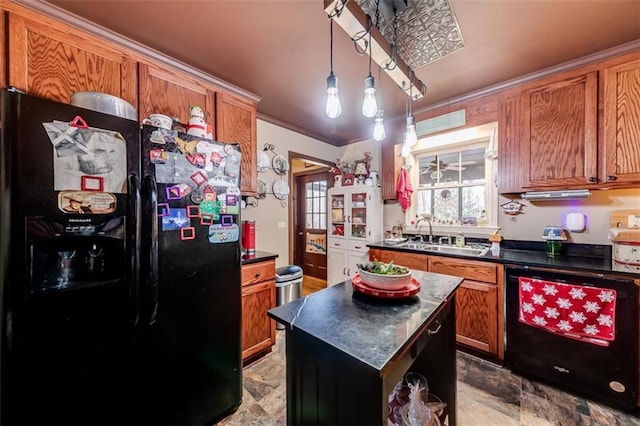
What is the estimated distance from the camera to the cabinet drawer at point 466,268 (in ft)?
6.85

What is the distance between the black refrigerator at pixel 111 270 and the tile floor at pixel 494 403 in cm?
25

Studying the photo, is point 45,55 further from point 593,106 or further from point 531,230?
point 531,230

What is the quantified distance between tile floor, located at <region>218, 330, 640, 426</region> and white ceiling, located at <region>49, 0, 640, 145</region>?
249 centimetres

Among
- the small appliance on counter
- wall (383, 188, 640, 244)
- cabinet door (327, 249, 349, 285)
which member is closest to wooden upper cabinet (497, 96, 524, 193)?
wall (383, 188, 640, 244)

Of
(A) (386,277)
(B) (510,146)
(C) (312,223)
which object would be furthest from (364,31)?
(C) (312,223)

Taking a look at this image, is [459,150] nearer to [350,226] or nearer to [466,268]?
[466,268]

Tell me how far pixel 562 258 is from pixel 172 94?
340 centimetres

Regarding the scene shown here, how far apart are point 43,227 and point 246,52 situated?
1.65m

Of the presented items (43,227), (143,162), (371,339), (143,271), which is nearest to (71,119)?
(143,162)

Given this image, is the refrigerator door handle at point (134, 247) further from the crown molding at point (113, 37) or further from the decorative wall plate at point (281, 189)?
the decorative wall plate at point (281, 189)

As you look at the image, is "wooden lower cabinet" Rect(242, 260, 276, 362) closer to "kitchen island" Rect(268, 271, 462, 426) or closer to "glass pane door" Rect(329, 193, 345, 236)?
"kitchen island" Rect(268, 271, 462, 426)

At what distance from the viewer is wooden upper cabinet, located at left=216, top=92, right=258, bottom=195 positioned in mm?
2215

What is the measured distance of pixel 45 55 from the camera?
4.60 ft

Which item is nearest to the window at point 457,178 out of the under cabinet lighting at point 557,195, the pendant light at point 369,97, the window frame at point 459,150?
the window frame at point 459,150
